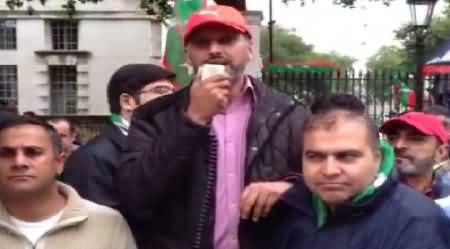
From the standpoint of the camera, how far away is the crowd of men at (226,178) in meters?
2.72

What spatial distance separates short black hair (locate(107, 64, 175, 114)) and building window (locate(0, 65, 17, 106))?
A: 33.0 meters

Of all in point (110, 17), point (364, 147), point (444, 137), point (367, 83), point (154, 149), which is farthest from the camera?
point (110, 17)

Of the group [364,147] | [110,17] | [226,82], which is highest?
[110,17]

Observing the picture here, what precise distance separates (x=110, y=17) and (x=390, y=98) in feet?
74.1

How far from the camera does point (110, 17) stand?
120ft

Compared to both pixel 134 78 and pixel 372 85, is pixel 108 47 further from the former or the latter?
pixel 134 78

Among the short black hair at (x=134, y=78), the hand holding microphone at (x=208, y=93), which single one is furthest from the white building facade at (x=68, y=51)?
the hand holding microphone at (x=208, y=93)

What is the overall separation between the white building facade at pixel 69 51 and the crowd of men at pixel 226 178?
3226 cm

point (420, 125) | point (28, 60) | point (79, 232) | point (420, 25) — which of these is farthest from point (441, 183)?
point (28, 60)

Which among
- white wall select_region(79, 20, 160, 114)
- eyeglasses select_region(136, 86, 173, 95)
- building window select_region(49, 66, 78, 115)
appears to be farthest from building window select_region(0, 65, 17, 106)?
eyeglasses select_region(136, 86, 173, 95)

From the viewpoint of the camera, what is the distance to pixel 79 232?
10.6 feet

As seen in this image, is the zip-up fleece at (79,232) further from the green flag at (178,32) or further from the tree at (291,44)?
the tree at (291,44)

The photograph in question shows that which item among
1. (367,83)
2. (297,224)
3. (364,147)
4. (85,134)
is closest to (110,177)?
(297,224)

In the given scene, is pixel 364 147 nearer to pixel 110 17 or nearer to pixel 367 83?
pixel 367 83
